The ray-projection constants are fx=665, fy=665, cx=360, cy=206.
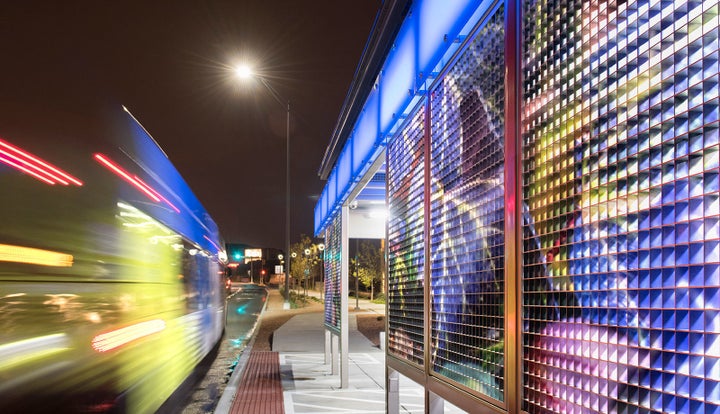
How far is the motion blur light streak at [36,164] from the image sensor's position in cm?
412

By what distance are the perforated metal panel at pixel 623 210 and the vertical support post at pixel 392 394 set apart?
334 centimetres

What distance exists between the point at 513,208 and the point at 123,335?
4.63 metres

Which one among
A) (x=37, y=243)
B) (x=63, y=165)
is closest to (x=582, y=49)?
(x=37, y=243)

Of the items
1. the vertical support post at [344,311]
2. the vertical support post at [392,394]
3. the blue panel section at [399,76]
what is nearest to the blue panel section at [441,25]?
the blue panel section at [399,76]

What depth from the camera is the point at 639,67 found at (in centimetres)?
204

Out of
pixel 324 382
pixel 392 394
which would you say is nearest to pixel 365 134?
pixel 392 394

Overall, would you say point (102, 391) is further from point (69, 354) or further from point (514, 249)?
point (514, 249)

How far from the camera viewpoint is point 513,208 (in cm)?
298

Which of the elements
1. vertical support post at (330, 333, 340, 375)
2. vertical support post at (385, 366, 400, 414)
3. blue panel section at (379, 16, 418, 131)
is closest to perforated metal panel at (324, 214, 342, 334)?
vertical support post at (330, 333, 340, 375)

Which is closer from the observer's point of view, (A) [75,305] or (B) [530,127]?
(B) [530,127]

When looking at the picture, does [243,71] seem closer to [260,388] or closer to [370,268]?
[260,388]

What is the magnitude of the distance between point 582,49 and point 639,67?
0.39 metres

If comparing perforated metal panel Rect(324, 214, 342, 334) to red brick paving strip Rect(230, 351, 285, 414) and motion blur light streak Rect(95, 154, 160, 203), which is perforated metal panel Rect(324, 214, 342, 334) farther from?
motion blur light streak Rect(95, 154, 160, 203)

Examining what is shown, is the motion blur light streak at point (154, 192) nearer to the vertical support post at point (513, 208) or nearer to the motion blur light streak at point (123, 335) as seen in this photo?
the motion blur light streak at point (123, 335)
